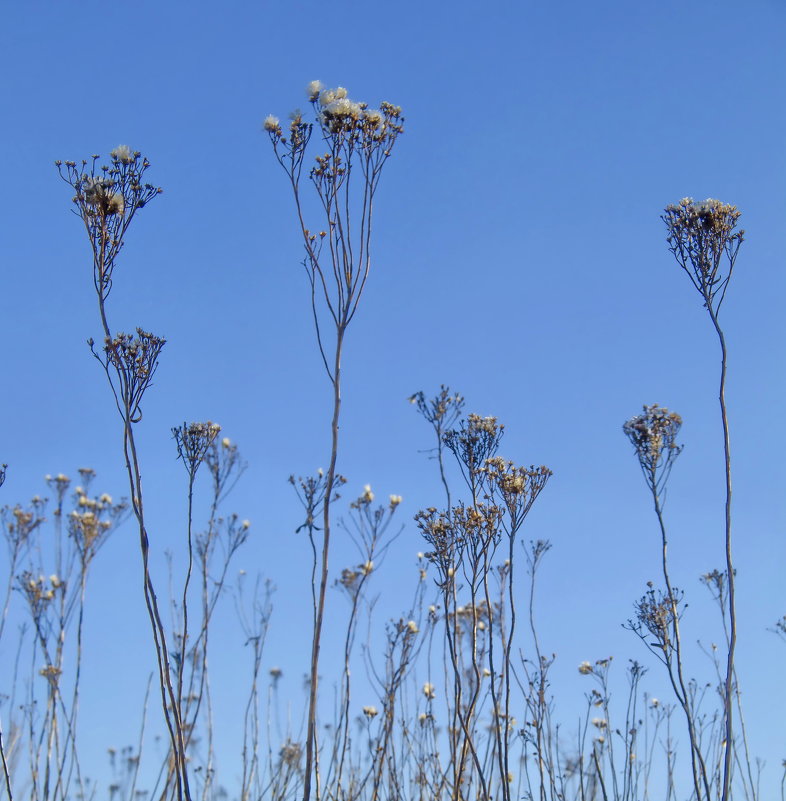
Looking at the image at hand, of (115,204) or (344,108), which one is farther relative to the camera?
(344,108)

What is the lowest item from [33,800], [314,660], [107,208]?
[33,800]

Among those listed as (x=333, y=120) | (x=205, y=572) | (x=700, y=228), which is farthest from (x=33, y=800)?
(x=700, y=228)

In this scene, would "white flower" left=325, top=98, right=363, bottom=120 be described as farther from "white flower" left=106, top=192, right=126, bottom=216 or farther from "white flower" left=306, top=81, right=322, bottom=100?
"white flower" left=106, top=192, right=126, bottom=216

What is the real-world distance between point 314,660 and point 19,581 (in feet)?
17.5

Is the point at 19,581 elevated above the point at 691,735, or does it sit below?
above

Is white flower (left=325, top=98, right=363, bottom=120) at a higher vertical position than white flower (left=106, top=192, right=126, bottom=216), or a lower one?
higher

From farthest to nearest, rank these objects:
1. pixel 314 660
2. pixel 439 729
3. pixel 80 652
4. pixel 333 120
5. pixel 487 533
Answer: pixel 439 729
pixel 80 652
pixel 487 533
pixel 333 120
pixel 314 660

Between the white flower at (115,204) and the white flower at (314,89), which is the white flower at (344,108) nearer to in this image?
the white flower at (314,89)

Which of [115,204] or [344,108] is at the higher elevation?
[344,108]

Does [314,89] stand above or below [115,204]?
above

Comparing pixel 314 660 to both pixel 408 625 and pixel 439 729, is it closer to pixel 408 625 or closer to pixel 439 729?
pixel 408 625

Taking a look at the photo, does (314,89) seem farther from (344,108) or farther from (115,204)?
(115,204)

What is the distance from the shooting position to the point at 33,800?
20.4 feet

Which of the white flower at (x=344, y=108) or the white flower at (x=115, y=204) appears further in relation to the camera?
the white flower at (x=344, y=108)
